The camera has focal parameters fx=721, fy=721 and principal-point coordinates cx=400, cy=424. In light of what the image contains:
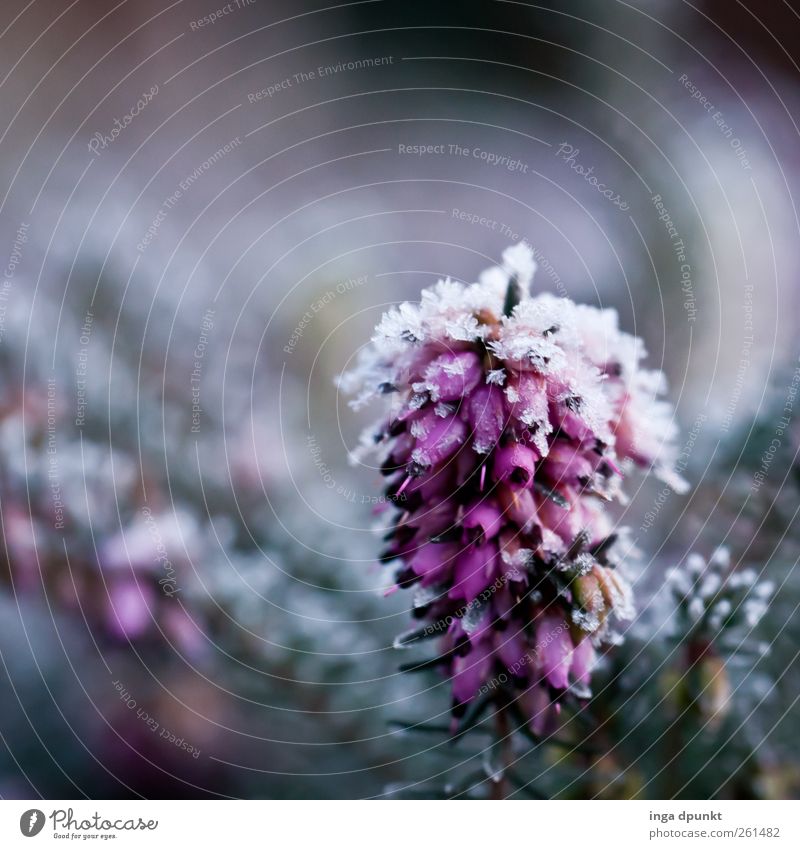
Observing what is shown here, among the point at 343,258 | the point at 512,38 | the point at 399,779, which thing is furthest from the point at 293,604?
the point at 512,38

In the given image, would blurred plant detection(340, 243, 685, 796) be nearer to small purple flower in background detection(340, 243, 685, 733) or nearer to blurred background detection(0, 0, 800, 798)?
small purple flower in background detection(340, 243, 685, 733)

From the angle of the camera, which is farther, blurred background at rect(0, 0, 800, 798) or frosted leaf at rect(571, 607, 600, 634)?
blurred background at rect(0, 0, 800, 798)

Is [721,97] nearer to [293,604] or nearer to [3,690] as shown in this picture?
[293,604]

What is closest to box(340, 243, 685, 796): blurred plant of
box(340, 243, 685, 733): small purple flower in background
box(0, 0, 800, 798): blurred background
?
box(340, 243, 685, 733): small purple flower in background

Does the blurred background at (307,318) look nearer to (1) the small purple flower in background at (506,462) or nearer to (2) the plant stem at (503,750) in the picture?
(2) the plant stem at (503,750)

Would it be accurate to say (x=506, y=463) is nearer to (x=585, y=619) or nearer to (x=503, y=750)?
(x=585, y=619)

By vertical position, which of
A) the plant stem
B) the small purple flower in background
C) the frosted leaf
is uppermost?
the small purple flower in background

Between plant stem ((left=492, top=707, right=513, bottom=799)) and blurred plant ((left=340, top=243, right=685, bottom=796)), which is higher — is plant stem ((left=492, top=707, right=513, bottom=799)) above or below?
below
